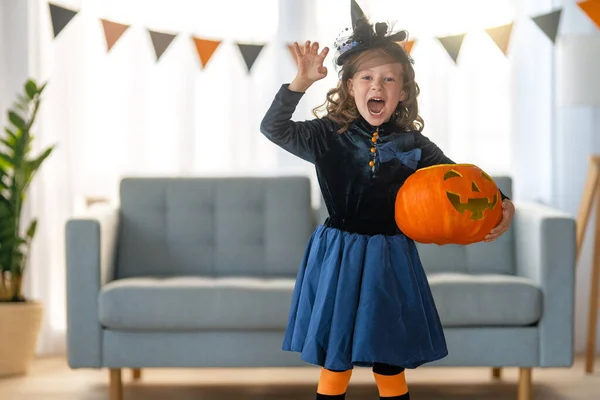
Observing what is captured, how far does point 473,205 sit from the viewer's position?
2.13m

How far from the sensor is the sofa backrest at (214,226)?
370cm

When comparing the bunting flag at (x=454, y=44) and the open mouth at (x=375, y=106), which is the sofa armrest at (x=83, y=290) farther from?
the bunting flag at (x=454, y=44)

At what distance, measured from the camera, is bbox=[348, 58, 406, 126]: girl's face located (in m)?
2.24

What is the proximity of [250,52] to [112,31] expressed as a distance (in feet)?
1.94

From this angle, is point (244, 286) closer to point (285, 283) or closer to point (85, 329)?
point (285, 283)

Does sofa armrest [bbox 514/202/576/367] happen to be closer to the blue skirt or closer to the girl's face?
the blue skirt

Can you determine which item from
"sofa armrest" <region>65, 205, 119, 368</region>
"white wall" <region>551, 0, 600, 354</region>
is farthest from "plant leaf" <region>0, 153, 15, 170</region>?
"white wall" <region>551, 0, 600, 354</region>

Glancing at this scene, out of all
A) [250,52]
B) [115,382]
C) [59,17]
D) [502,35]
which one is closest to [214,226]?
[115,382]

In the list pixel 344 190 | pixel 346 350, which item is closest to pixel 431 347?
pixel 346 350

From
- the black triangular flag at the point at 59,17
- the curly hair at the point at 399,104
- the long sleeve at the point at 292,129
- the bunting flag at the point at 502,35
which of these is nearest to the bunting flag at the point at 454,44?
the bunting flag at the point at 502,35

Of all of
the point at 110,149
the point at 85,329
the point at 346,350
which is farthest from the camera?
the point at 110,149

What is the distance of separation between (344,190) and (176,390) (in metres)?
1.61

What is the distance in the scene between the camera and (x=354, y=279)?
7.33 ft

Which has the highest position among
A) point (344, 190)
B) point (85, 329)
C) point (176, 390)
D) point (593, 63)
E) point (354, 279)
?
point (593, 63)
